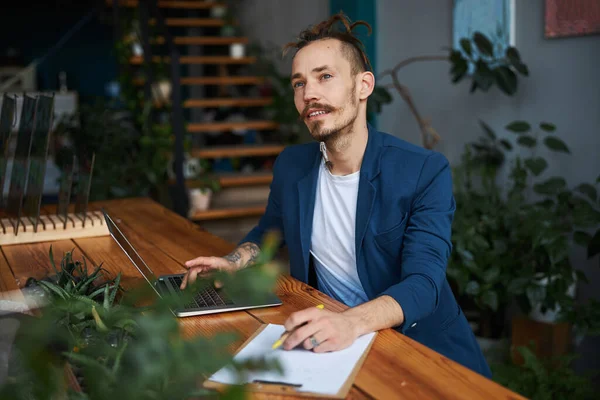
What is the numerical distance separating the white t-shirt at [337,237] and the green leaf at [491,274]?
114 centimetres

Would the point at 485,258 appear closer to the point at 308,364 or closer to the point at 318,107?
the point at 318,107

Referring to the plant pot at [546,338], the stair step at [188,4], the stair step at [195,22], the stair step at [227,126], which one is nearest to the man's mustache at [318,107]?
the plant pot at [546,338]

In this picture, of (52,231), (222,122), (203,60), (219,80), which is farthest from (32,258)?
(203,60)

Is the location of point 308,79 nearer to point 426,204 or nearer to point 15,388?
point 426,204

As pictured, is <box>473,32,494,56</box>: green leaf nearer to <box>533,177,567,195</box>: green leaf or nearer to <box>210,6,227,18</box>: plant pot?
<box>533,177,567,195</box>: green leaf

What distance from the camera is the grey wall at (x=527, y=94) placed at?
2.94m

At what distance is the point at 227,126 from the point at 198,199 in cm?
86

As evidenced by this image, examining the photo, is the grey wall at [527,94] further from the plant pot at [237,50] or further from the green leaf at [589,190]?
the plant pot at [237,50]

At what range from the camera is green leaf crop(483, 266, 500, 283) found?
277 cm

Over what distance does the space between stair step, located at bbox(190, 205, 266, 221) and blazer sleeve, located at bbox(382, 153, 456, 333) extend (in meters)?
3.50

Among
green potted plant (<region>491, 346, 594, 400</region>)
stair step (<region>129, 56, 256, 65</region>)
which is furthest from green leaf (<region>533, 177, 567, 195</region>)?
stair step (<region>129, 56, 256, 65</region>)

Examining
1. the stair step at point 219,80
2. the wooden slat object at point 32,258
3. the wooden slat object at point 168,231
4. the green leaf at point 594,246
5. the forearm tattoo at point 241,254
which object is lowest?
the green leaf at point 594,246

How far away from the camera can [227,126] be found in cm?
563

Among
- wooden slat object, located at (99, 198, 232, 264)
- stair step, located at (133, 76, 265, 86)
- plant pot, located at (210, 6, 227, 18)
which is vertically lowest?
wooden slat object, located at (99, 198, 232, 264)
